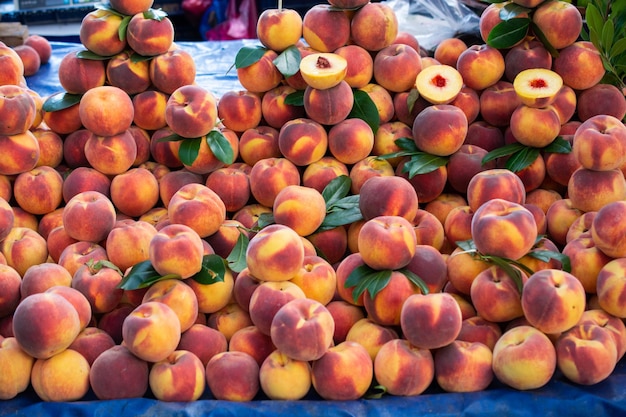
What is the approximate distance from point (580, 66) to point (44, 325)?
49.6 inches

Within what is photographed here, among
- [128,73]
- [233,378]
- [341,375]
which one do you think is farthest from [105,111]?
[341,375]

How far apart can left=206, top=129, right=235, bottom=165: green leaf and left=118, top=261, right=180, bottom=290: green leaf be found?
0.35 metres

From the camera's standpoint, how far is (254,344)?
1.25m

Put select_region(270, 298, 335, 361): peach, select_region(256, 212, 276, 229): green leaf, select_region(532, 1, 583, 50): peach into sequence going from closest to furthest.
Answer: select_region(270, 298, 335, 361): peach < select_region(256, 212, 276, 229): green leaf < select_region(532, 1, 583, 50): peach

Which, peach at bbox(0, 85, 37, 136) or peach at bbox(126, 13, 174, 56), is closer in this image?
peach at bbox(0, 85, 37, 136)

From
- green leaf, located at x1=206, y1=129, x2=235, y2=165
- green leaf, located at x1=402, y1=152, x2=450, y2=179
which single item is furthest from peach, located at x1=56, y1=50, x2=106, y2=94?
green leaf, located at x1=402, y1=152, x2=450, y2=179

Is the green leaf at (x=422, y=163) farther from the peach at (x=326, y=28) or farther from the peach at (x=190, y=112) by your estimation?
the peach at (x=190, y=112)

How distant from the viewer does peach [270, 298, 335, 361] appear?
1.12 meters

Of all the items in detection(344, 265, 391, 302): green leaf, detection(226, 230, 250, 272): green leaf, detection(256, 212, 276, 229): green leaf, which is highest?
detection(344, 265, 391, 302): green leaf

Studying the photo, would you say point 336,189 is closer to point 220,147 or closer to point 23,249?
point 220,147

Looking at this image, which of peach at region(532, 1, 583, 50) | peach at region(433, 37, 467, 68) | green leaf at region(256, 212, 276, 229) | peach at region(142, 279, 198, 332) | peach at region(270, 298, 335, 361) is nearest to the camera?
peach at region(270, 298, 335, 361)

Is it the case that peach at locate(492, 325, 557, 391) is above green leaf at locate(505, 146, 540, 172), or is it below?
below

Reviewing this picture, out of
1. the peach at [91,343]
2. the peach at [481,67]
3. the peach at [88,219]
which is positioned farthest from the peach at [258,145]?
the peach at [91,343]

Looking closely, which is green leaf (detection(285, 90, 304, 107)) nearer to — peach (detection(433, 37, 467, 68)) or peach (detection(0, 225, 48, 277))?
peach (detection(433, 37, 467, 68))
